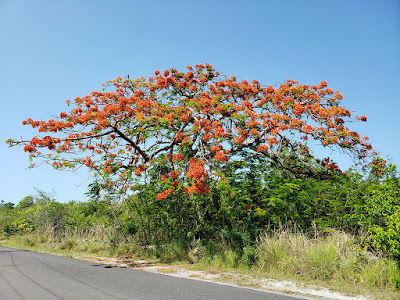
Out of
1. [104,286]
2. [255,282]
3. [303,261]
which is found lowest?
[104,286]

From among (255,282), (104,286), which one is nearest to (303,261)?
(255,282)

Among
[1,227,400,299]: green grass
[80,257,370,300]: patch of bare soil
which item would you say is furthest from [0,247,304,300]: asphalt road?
[1,227,400,299]: green grass

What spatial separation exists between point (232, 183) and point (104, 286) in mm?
5287

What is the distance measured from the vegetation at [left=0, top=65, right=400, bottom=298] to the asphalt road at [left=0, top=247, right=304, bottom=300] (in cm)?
207

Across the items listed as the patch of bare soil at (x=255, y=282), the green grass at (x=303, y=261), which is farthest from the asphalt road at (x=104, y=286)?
the green grass at (x=303, y=261)

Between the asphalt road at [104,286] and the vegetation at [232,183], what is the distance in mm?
2069

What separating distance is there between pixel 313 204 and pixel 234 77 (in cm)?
662

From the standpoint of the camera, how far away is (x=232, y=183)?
9938 mm

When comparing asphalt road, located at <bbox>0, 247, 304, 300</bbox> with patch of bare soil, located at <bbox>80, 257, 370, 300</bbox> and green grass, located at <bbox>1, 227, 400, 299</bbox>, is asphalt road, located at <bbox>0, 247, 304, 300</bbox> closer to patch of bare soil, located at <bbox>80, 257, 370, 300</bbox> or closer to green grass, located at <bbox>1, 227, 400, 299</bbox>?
patch of bare soil, located at <bbox>80, 257, 370, 300</bbox>

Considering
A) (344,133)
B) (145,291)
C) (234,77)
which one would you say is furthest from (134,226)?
(344,133)

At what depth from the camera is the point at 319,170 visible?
1133 cm

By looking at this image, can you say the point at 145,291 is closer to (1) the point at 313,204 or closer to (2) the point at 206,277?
(2) the point at 206,277

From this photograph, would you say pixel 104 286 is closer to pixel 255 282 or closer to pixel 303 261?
pixel 255 282

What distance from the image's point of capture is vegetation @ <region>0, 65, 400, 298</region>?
7.39 meters
